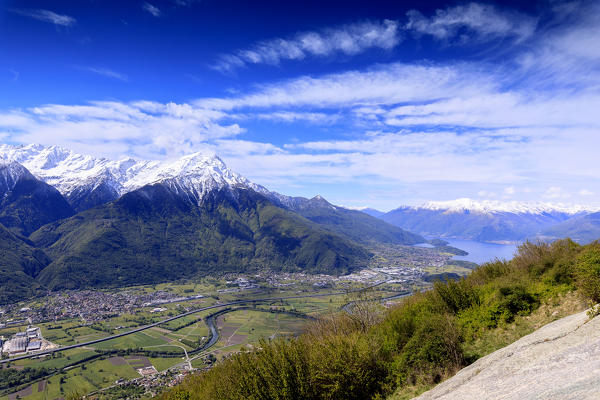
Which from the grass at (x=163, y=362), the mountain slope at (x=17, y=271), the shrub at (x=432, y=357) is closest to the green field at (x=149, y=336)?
the grass at (x=163, y=362)

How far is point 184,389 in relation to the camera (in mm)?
23781

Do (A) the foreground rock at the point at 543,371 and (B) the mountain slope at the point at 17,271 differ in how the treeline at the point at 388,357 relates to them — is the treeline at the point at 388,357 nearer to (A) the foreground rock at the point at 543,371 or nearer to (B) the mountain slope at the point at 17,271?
(A) the foreground rock at the point at 543,371

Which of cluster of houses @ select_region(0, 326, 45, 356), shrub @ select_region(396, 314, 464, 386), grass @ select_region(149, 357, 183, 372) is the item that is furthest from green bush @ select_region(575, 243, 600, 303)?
cluster of houses @ select_region(0, 326, 45, 356)

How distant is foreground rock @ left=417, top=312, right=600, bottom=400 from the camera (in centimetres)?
786

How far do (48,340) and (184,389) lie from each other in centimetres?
10842

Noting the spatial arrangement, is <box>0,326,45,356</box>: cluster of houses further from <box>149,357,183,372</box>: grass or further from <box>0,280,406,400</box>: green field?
<box>149,357,183,372</box>: grass

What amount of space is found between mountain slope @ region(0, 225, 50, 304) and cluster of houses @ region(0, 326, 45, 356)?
6349cm

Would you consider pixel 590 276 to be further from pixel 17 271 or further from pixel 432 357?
pixel 17 271

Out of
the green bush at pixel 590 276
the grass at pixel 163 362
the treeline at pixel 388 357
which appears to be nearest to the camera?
the green bush at pixel 590 276

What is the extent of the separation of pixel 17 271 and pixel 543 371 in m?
242

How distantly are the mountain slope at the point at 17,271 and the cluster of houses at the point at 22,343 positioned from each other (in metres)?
63.5

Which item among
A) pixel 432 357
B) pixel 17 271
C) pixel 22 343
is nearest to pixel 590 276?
pixel 432 357

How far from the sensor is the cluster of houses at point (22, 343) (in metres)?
86.6

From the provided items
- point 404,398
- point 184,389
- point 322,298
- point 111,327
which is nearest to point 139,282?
point 111,327
